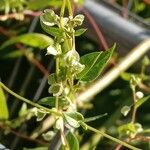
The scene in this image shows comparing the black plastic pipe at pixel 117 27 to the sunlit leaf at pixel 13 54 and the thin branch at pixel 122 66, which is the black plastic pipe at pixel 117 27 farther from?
the sunlit leaf at pixel 13 54

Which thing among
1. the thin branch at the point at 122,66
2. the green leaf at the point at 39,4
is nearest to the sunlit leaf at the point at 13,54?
the green leaf at the point at 39,4

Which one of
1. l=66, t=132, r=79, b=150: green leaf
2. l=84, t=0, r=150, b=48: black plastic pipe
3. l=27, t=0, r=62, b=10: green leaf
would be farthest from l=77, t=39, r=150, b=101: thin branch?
l=66, t=132, r=79, b=150: green leaf

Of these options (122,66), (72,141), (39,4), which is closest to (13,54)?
(39,4)

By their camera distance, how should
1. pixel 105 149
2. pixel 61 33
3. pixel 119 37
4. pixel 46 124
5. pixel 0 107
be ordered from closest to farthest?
pixel 61 33, pixel 0 107, pixel 46 124, pixel 105 149, pixel 119 37

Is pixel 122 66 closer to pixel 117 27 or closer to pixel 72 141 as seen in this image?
pixel 117 27

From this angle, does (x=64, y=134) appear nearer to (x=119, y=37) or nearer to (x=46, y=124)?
(x=46, y=124)

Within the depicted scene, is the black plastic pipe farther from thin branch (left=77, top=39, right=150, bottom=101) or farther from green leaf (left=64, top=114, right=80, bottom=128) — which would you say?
green leaf (left=64, top=114, right=80, bottom=128)

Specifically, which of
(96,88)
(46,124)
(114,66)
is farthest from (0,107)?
(114,66)
